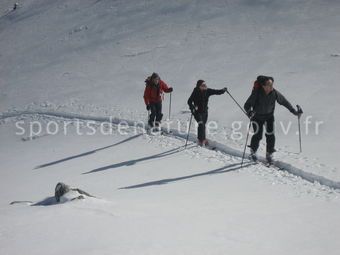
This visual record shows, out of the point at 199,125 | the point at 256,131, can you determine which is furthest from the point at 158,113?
the point at 256,131

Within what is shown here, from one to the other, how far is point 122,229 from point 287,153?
5725 millimetres

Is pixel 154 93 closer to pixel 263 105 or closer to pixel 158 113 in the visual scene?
pixel 158 113

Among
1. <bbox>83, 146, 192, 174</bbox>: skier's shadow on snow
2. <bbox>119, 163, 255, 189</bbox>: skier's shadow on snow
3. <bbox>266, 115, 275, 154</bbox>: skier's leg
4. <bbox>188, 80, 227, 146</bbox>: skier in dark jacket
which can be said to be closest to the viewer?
<bbox>119, 163, 255, 189</bbox>: skier's shadow on snow

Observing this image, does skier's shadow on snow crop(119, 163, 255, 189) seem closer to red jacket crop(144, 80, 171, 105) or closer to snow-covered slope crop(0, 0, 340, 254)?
snow-covered slope crop(0, 0, 340, 254)

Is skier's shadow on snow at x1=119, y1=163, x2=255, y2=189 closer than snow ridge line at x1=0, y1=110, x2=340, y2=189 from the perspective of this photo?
No

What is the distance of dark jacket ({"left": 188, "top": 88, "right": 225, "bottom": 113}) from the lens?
980cm

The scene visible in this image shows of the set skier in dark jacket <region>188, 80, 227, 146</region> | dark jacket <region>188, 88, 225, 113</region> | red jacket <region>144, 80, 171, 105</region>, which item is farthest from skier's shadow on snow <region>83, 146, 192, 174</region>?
red jacket <region>144, 80, 171, 105</region>

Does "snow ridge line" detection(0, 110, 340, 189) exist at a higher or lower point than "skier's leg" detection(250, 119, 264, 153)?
lower

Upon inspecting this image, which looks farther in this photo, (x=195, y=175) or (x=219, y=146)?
(x=219, y=146)

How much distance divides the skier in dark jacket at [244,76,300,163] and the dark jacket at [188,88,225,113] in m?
1.73

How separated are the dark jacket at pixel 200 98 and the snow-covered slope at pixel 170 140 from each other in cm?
114

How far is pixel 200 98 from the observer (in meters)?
9.84

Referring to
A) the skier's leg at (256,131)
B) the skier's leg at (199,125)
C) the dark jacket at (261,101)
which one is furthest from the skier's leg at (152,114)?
the dark jacket at (261,101)

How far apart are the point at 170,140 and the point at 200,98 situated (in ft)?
6.47
